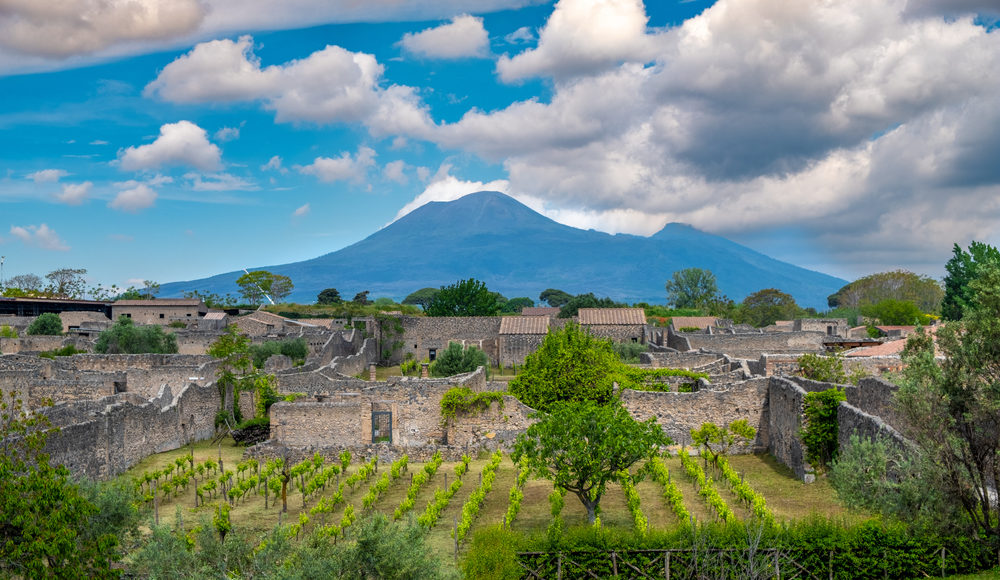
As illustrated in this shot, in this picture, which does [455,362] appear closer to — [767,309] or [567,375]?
[567,375]

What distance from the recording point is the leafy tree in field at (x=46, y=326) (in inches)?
2707

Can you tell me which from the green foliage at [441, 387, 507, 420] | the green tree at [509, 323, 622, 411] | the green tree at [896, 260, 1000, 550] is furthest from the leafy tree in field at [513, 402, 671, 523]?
the green tree at [509, 323, 622, 411]

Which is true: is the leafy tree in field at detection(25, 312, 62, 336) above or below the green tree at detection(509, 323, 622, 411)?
above

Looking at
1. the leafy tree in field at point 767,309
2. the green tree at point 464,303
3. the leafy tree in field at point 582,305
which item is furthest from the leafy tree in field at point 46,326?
the leafy tree in field at point 767,309

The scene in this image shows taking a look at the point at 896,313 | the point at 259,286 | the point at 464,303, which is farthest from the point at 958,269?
the point at 259,286

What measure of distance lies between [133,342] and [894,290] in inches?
4845

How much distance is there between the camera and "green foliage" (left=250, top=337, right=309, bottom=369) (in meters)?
54.2

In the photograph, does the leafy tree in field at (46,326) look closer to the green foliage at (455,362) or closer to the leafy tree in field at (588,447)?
the green foliage at (455,362)

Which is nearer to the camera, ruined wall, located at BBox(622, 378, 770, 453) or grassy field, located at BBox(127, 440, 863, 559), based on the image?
grassy field, located at BBox(127, 440, 863, 559)

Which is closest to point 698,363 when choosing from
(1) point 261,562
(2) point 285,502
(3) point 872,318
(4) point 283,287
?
(2) point 285,502

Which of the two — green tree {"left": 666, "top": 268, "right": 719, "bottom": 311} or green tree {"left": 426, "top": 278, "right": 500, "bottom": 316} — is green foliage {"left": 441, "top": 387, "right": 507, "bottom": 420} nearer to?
green tree {"left": 426, "top": 278, "right": 500, "bottom": 316}

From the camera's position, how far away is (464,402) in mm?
31016

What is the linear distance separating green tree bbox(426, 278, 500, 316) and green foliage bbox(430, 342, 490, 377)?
34414 mm

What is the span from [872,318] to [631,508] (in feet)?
296
